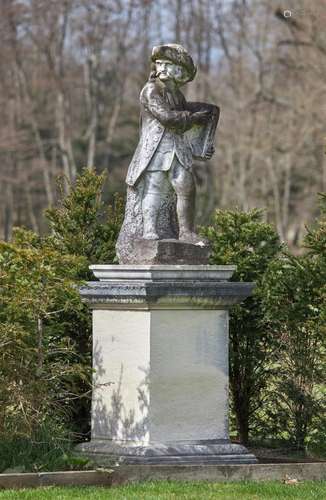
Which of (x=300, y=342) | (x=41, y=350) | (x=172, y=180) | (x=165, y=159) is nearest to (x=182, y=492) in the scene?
(x=41, y=350)

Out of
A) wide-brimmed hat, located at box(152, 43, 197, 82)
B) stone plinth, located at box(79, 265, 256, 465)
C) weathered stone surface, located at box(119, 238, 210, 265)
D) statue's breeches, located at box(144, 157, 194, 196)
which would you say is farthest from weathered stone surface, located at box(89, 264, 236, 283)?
wide-brimmed hat, located at box(152, 43, 197, 82)

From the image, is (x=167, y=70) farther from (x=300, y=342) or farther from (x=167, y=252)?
(x=300, y=342)

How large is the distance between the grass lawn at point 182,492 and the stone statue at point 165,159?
1.94m

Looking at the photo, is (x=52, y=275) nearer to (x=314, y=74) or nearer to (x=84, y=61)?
(x=314, y=74)

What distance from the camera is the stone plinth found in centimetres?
958

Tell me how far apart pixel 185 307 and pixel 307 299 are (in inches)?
82.0

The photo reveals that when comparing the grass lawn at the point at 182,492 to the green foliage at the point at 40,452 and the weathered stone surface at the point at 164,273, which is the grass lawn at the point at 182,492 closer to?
the green foliage at the point at 40,452

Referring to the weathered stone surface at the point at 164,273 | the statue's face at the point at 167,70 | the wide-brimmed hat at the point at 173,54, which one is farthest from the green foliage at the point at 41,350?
the wide-brimmed hat at the point at 173,54

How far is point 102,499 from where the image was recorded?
8555 millimetres

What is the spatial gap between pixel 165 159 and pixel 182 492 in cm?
276

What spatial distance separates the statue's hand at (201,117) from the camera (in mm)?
10289

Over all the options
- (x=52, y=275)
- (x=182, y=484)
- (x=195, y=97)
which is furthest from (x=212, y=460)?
(x=195, y=97)

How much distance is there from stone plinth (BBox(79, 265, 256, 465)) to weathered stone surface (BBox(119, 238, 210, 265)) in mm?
210

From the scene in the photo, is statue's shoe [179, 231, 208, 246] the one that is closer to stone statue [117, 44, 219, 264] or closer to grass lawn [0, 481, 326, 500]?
stone statue [117, 44, 219, 264]
